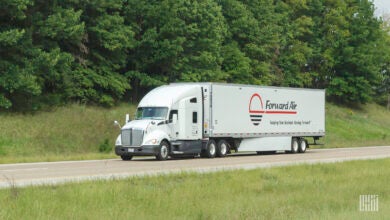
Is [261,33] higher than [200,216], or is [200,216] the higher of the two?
[261,33]

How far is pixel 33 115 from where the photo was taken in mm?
40188

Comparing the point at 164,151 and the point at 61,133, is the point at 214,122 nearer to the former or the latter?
the point at 164,151

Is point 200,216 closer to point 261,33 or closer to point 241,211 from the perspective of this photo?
point 241,211

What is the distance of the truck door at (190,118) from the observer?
3216 cm

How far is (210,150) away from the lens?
33.6 meters

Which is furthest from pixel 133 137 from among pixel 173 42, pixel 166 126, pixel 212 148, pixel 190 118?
pixel 173 42

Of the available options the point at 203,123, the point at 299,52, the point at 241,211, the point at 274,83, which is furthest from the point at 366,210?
the point at 299,52

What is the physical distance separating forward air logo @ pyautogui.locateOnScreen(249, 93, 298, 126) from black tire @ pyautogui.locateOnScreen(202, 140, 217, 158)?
350cm

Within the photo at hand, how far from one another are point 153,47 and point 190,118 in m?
17.8

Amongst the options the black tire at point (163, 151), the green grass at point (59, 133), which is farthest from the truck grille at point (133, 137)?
the green grass at point (59, 133)

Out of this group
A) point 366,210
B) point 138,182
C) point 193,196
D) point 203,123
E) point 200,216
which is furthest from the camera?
point 203,123

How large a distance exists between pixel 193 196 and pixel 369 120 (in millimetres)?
67115
